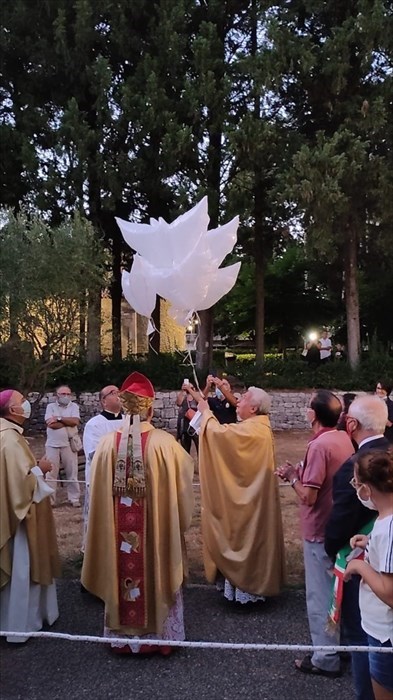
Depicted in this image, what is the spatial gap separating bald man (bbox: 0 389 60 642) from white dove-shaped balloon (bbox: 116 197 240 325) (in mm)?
1367

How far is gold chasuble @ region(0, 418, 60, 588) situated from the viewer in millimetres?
4047

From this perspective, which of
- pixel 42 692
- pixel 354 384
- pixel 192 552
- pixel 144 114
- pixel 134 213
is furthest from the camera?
pixel 134 213

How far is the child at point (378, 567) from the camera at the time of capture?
92.2 inches

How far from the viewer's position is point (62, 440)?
8258 mm

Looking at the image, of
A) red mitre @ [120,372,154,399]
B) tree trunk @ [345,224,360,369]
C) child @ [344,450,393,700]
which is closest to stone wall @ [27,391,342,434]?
tree trunk @ [345,224,360,369]

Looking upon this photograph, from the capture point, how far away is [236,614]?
4602 millimetres

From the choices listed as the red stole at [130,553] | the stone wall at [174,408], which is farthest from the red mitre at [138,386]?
the stone wall at [174,408]

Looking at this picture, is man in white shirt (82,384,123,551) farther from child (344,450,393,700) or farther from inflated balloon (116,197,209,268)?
child (344,450,393,700)

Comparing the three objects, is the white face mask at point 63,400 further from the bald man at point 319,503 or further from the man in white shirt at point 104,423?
the bald man at point 319,503

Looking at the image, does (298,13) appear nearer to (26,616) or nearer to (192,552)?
(192,552)

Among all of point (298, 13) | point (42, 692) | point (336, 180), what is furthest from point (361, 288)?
point (42, 692)

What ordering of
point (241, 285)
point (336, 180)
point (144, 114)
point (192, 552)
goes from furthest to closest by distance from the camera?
point (241, 285), point (144, 114), point (336, 180), point (192, 552)

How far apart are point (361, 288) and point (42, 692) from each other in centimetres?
1933

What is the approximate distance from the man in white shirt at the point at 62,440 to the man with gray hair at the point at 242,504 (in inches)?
156
